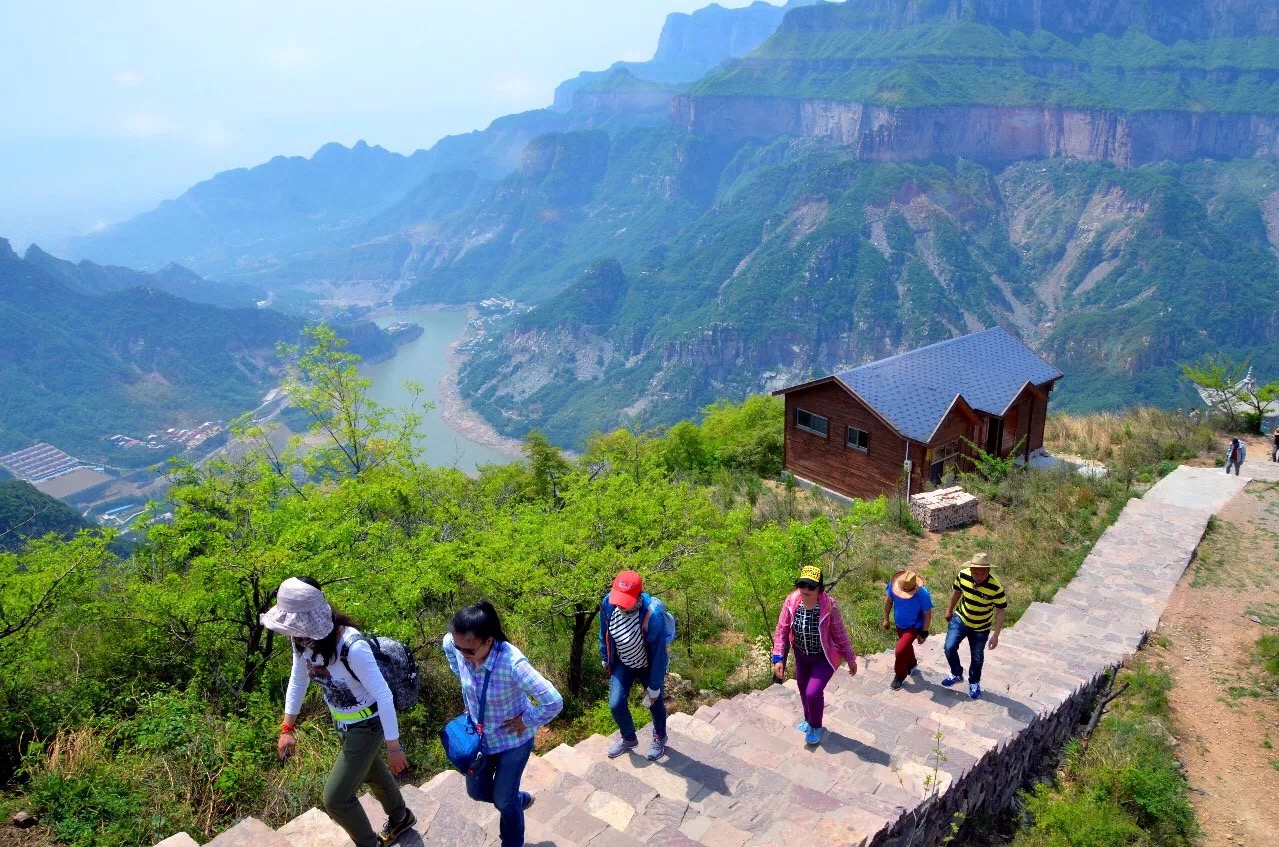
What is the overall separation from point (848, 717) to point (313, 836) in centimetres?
436

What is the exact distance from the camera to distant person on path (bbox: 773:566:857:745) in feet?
19.3

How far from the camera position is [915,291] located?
125750mm

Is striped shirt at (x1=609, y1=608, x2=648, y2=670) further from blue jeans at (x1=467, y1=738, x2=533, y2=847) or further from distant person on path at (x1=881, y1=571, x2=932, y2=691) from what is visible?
distant person on path at (x1=881, y1=571, x2=932, y2=691)

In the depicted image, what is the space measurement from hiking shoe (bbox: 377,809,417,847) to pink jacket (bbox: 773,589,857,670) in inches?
118

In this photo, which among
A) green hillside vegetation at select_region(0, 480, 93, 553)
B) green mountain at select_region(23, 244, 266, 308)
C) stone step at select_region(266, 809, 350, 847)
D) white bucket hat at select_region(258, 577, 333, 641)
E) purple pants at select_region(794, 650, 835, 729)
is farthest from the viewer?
green mountain at select_region(23, 244, 266, 308)

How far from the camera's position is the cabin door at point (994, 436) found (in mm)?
21875

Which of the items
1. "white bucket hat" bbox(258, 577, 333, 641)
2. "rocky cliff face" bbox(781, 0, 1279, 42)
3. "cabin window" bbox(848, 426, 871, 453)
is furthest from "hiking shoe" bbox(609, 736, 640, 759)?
"rocky cliff face" bbox(781, 0, 1279, 42)

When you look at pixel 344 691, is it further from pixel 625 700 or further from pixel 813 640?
pixel 813 640

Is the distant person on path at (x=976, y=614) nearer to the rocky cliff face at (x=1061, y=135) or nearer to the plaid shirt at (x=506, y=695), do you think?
the plaid shirt at (x=506, y=695)

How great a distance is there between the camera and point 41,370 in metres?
117

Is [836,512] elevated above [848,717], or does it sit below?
below

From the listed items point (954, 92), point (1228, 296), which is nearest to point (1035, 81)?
point (954, 92)

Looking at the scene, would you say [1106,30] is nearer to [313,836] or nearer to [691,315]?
[691,315]

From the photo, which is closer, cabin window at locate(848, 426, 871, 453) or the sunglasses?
the sunglasses
